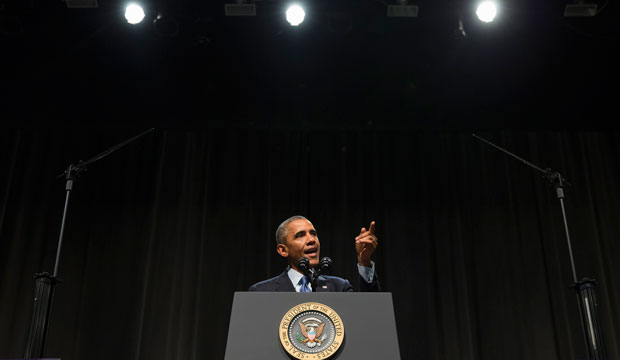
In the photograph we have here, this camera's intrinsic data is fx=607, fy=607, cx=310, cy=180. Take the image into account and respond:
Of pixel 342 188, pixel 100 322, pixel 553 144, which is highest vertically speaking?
pixel 553 144

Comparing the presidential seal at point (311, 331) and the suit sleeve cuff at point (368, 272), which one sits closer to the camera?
the presidential seal at point (311, 331)

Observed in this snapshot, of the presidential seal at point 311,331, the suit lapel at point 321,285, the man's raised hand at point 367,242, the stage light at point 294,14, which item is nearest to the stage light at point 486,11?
the stage light at point 294,14

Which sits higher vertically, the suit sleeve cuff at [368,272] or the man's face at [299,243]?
the man's face at [299,243]

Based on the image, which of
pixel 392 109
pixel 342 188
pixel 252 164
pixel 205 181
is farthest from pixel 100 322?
pixel 392 109

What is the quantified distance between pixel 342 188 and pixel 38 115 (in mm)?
2842

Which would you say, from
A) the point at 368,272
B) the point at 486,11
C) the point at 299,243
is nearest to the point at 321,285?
the point at 299,243

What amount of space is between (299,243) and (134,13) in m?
2.05

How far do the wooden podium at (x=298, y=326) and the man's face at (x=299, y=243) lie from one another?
1506 millimetres

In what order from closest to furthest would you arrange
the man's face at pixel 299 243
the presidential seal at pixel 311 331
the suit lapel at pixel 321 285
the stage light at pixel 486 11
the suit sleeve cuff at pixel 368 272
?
the presidential seal at pixel 311 331 < the suit sleeve cuff at pixel 368 272 < the suit lapel at pixel 321 285 < the man's face at pixel 299 243 < the stage light at pixel 486 11

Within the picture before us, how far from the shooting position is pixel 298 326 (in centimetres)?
189

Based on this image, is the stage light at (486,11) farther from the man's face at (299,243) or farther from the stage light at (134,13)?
the stage light at (134,13)

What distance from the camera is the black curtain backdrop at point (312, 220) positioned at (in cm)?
505

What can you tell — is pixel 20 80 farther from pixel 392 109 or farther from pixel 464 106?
pixel 464 106

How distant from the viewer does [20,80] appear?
5.02m
